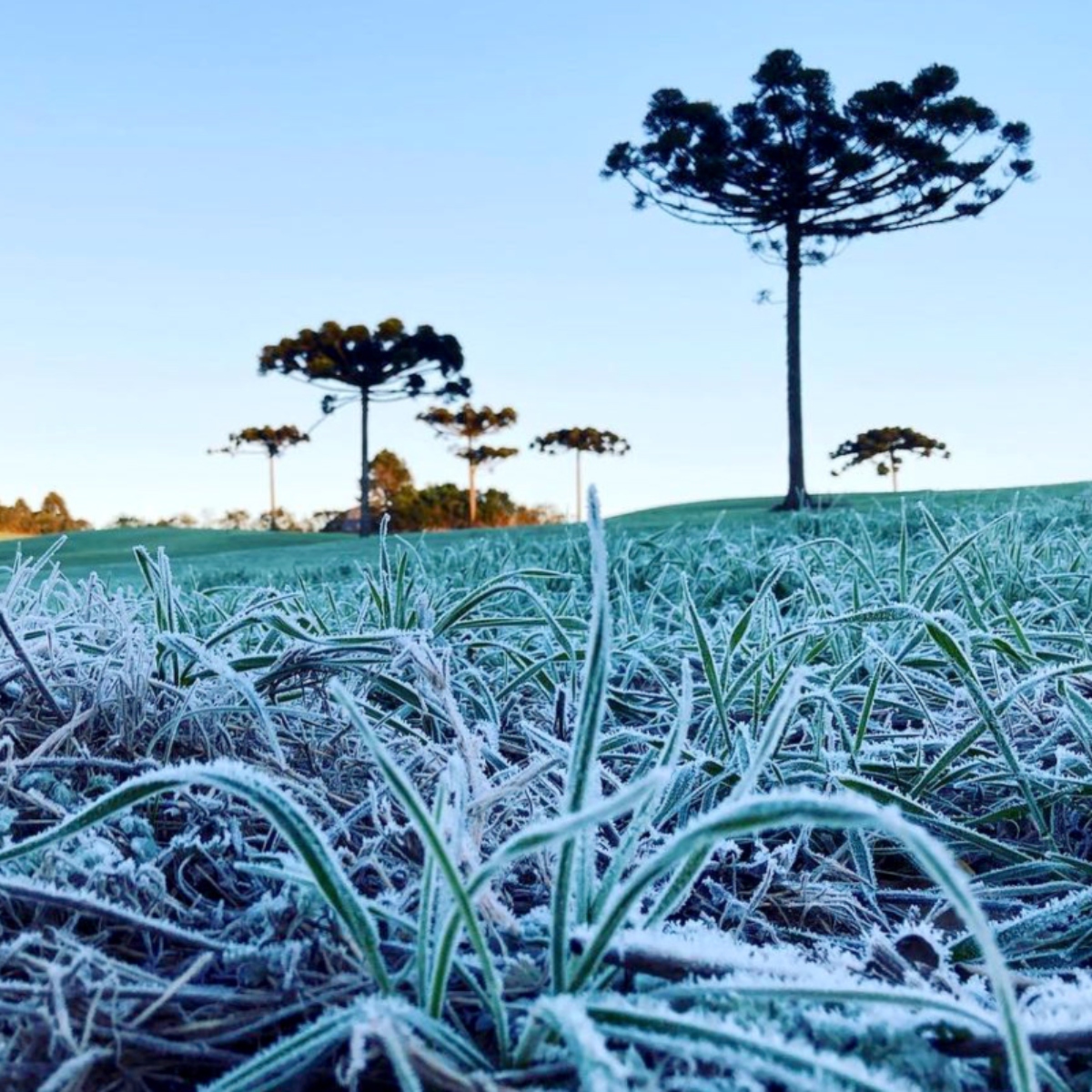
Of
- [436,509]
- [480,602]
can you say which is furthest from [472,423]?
[480,602]

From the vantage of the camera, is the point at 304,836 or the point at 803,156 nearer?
the point at 304,836

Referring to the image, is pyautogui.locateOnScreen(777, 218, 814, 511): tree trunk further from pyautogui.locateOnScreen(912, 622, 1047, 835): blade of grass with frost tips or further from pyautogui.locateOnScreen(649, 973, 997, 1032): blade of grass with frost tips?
pyautogui.locateOnScreen(649, 973, 997, 1032): blade of grass with frost tips

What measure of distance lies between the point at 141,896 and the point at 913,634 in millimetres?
1011

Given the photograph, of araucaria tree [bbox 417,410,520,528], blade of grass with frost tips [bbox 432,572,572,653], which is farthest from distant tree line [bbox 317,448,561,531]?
blade of grass with frost tips [bbox 432,572,572,653]

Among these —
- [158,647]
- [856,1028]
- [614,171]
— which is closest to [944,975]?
[856,1028]

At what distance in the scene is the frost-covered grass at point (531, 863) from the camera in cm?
49

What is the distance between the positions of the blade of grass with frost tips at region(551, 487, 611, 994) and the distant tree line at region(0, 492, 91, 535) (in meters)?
31.4

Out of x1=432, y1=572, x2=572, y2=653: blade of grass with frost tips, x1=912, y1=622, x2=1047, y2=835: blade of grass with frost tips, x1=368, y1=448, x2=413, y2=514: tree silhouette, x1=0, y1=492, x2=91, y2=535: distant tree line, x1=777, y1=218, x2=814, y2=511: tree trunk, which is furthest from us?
x1=368, y1=448, x2=413, y2=514: tree silhouette

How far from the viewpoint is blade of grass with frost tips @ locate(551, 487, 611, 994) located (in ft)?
1.67

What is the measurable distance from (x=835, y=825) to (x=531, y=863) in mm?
423

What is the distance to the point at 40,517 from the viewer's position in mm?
34406

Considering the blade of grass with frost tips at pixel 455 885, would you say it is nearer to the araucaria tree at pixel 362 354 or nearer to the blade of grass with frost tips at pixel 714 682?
the blade of grass with frost tips at pixel 714 682

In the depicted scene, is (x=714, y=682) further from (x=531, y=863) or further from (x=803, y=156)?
(x=803, y=156)

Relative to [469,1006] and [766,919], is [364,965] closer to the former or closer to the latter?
[469,1006]
